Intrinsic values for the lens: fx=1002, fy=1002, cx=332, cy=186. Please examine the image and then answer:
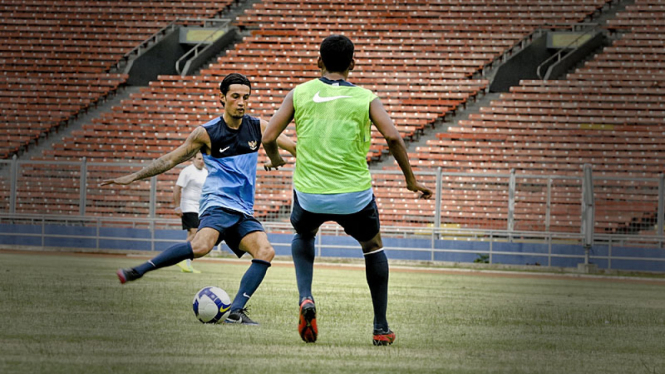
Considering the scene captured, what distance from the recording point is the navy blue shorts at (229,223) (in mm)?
7988

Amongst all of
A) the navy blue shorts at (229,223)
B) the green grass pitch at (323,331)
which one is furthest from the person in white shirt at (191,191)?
the navy blue shorts at (229,223)

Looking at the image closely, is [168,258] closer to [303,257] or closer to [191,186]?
[303,257]

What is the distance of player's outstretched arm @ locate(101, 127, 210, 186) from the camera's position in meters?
7.60

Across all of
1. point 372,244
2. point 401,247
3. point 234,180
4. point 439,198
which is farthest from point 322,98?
point 401,247

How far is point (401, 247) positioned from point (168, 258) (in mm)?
15218

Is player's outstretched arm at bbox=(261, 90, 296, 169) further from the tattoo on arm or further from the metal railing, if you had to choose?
the metal railing

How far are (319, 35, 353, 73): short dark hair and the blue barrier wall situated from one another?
15336mm

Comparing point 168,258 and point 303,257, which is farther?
point 168,258

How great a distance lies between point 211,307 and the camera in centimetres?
769

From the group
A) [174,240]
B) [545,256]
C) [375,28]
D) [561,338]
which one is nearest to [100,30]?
[375,28]

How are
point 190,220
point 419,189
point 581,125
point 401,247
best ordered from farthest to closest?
point 581,125
point 401,247
point 190,220
point 419,189

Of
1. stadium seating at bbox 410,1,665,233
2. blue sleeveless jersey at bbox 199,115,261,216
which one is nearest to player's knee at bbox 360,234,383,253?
blue sleeveless jersey at bbox 199,115,261,216

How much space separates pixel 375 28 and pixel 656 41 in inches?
316

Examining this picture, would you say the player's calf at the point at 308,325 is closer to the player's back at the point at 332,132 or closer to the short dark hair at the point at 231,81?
the player's back at the point at 332,132
